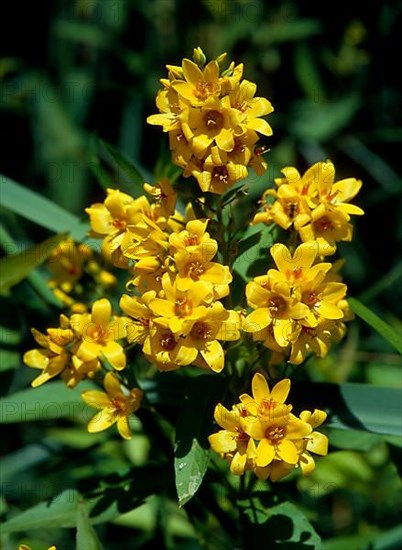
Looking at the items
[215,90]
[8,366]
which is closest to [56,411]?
[8,366]

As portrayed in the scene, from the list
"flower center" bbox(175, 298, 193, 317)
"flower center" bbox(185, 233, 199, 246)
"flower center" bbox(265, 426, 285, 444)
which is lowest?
"flower center" bbox(265, 426, 285, 444)

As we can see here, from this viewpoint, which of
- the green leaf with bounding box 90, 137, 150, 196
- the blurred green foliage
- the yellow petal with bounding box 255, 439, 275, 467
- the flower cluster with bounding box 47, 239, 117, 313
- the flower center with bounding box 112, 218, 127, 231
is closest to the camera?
the yellow petal with bounding box 255, 439, 275, 467

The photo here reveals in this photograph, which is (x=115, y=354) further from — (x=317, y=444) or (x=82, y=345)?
(x=317, y=444)

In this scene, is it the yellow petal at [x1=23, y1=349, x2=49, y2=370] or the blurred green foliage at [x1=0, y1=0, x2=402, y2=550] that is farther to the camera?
the blurred green foliage at [x1=0, y1=0, x2=402, y2=550]

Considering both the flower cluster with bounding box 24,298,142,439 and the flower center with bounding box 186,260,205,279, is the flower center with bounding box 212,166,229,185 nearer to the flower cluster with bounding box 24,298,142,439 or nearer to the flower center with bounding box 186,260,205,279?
the flower center with bounding box 186,260,205,279

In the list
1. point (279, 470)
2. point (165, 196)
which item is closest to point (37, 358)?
point (165, 196)

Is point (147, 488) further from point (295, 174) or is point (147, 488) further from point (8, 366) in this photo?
point (295, 174)

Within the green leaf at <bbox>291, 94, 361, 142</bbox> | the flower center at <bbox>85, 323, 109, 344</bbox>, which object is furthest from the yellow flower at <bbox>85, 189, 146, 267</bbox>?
the green leaf at <bbox>291, 94, 361, 142</bbox>

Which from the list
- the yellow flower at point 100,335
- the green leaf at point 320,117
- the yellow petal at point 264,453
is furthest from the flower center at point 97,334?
the green leaf at point 320,117

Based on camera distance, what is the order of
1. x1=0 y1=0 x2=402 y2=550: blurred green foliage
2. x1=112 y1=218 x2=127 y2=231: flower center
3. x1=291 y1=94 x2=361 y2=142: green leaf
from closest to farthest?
x1=112 y1=218 x2=127 y2=231: flower center
x1=0 y1=0 x2=402 y2=550: blurred green foliage
x1=291 y1=94 x2=361 y2=142: green leaf
